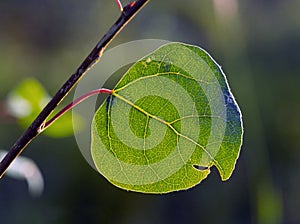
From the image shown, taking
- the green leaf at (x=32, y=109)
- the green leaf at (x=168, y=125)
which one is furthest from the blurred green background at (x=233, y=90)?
the green leaf at (x=168, y=125)

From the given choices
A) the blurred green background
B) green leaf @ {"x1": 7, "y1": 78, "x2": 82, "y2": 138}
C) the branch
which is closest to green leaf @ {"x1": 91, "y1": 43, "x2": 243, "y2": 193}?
the branch

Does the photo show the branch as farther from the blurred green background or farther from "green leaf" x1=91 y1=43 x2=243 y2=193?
the blurred green background

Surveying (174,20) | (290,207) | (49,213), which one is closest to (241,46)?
(174,20)

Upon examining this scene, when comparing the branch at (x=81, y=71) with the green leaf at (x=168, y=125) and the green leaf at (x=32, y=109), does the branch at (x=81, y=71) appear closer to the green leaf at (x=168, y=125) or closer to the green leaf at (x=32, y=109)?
the green leaf at (x=168, y=125)

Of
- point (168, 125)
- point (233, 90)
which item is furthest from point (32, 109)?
point (233, 90)

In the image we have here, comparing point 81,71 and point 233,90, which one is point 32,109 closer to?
point 81,71

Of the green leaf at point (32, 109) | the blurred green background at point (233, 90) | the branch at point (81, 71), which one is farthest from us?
the blurred green background at point (233, 90)
